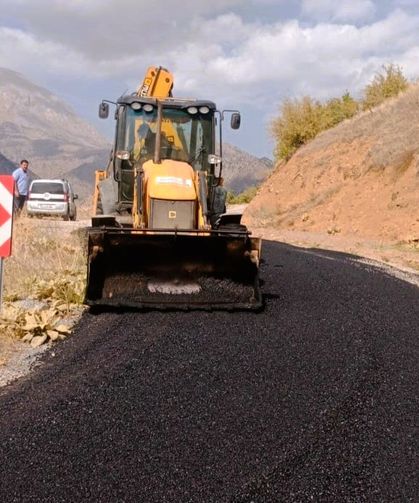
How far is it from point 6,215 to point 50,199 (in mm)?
17921

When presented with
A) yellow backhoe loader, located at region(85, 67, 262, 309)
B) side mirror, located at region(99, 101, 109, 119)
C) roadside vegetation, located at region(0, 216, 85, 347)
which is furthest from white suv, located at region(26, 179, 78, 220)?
side mirror, located at region(99, 101, 109, 119)

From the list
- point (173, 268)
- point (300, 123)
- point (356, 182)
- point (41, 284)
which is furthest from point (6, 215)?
point (300, 123)

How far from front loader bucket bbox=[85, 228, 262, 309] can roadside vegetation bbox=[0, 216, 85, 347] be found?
557 millimetres

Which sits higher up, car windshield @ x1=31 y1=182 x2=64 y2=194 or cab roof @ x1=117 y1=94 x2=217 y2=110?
cab roof @ x1=117 y1=94 x2=217 y2=110

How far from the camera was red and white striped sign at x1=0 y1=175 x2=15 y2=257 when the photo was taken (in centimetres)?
686

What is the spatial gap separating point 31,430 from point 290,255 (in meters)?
9.95

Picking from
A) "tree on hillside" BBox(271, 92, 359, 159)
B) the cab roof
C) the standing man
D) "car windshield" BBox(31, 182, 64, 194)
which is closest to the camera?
the cab roof

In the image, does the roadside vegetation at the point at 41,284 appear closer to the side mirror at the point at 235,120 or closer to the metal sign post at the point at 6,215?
the metal sign post at the point at 6,215

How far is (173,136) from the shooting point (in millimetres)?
10492

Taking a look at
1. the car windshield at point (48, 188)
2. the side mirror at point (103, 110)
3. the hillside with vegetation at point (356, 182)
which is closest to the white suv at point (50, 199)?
the car windshield at point (48, 188)

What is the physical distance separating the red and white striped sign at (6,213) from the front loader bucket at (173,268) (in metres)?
1.05

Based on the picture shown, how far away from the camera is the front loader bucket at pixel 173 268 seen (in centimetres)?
775

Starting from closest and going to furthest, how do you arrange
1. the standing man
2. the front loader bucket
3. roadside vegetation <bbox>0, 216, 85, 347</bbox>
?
roadside vegetation <bbox>0, 216, 85, 347</bbox>, the front loader bucket, the standing man

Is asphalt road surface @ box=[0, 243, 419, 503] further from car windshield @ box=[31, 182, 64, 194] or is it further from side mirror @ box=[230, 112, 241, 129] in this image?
car windshield @ box=[31, 182, 64, 194]
